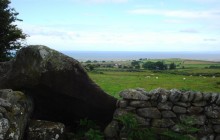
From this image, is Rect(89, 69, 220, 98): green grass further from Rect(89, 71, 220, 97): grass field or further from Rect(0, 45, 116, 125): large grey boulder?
Rect(0, 45, 116, 125): large grey boulder

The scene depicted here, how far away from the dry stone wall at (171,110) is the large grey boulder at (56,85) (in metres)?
0.77

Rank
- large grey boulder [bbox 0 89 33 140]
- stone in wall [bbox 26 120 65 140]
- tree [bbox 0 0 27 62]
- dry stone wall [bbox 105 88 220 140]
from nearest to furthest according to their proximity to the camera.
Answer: large grey boulder [bbox 0 89 33 140]
stone in wall [bbox 26 120 65 140]
dry stone wall [bbox 105 88 220 140]
tree [bbox 0 0 27 62]

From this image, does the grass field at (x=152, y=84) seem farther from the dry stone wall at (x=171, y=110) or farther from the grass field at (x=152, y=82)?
the dry stone wall at (x=171, y=110)

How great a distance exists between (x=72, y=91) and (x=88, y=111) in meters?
0.93

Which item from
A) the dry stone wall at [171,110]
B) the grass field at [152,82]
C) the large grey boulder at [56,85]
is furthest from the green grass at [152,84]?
the dry stone wall at [171,110]

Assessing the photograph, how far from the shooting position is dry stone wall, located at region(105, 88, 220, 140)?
11.3 meters

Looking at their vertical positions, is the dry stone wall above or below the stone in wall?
above

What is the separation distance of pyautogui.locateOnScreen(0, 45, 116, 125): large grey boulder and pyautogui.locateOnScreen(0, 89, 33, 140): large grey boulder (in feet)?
2.23

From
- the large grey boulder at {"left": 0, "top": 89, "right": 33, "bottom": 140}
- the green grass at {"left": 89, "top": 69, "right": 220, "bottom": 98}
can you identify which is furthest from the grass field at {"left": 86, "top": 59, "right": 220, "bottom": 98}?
the large grey boulder at {"left": 0, "top": 89, "right": 33, "bottom": 140}

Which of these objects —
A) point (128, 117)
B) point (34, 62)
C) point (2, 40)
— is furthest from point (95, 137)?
point (2, 40)

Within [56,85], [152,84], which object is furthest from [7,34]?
[152,84]

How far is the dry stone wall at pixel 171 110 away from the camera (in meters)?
11.3

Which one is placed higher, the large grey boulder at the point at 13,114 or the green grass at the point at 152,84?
the large grey boulder at the point at 13,114

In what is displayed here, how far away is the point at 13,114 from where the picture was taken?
985cm
